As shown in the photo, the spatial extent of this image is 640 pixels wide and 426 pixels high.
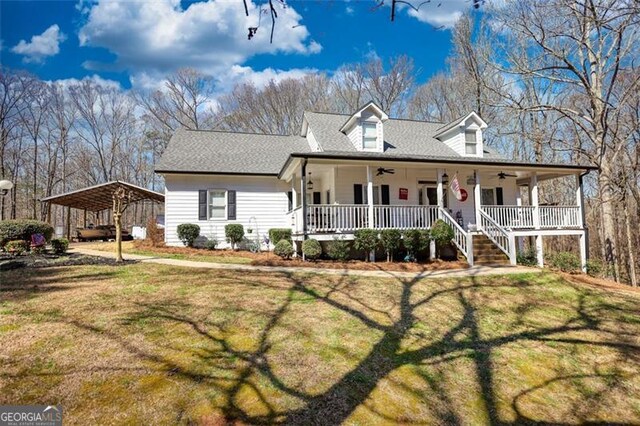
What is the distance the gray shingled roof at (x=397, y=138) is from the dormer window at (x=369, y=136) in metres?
0.59

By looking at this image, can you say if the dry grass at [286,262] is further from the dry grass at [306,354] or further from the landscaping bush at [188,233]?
the dry grass at [306,354]

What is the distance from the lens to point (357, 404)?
12.7ft

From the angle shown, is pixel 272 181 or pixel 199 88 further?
pixel 199 88

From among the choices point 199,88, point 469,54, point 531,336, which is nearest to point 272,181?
point 531,336

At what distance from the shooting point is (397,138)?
58.3 feet

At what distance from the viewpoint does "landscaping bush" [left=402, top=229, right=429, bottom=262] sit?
1272 cm

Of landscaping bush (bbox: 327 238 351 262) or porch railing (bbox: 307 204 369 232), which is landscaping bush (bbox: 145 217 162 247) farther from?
landscaping bush (bbox: 327 238 351 262)

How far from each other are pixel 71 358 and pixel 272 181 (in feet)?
42.6

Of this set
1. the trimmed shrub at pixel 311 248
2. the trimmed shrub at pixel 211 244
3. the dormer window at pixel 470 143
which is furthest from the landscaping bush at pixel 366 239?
the dormer window at pixel 470 143

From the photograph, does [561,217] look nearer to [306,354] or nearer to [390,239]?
[390,239]

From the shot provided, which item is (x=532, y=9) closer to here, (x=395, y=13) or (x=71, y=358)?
(x=395, y=13)

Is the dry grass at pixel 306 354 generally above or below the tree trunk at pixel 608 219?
below

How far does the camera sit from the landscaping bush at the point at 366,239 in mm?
12352

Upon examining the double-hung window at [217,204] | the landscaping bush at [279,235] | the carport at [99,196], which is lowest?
the landscaping bush at [279,235]
